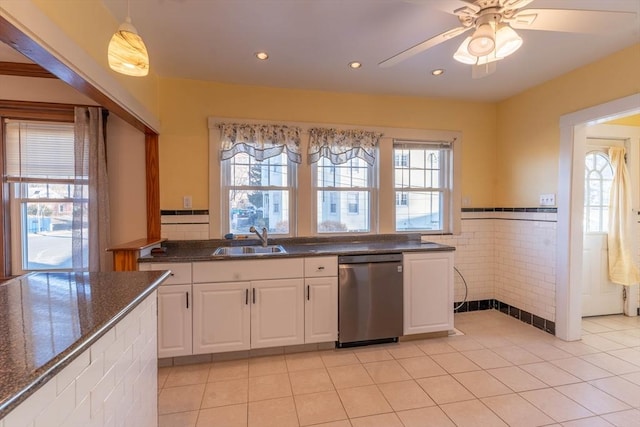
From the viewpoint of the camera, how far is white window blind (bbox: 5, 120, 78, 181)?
2650mm

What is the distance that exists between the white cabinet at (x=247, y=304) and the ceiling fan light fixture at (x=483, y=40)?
6.28ft

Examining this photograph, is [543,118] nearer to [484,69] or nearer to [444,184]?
[444,184]

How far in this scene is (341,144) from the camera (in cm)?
331

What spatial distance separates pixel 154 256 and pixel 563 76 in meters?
4.00

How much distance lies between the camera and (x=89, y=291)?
1271 millimetres

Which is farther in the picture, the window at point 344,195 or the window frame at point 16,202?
the window at point 344,195

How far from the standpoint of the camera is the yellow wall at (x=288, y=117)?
304 cm

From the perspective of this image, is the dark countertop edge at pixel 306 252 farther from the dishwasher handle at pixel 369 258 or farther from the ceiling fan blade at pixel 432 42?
the ceiling fan blade at pixel 432 42

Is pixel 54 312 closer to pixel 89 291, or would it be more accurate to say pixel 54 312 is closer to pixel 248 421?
pixel 89 291

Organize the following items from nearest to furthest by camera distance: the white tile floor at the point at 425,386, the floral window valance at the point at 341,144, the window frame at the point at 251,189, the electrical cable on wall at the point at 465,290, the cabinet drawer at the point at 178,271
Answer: the white tile floor at the point at 425,386 < the cabinet drawer at the point at 178,271 < the window frame at the point at 251,189 < the floral window valance at the point at 341,144 < the electrical cable on wall at the point at 465,290

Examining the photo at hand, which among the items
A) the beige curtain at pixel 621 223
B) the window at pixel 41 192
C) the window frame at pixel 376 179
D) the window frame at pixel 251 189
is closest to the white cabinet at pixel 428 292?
the window frame at pixel 376 179

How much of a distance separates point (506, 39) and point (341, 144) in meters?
1.82

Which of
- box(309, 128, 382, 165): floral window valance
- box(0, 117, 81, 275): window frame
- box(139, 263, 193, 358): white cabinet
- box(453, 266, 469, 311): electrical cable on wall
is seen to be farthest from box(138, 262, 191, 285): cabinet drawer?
box(453, 266, 469, 311): electrical cable on wall

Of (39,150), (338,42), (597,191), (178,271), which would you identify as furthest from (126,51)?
(597,191)
